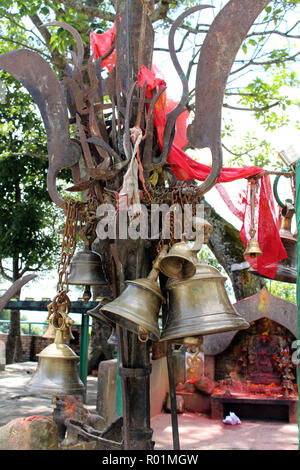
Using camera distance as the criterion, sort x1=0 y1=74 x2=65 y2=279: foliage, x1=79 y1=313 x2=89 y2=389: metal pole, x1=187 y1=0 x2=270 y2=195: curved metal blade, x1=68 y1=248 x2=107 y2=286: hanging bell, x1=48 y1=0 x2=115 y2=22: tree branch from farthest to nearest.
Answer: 1. x1=0 y1=74 x2=65 y2=279: foliage
2. x1=79 y1=313 x2=89 y2=389: metal pole
3. x1=48 y1=0 x2=115 y2=22: tree branch
4. x1=68 y1=248 x2=107 y2=286: hanging bell
5. x1=187 y1=0 x2=270 y2=195: curved metal blade

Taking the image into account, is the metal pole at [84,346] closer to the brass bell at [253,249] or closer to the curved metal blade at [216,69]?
the brass bell at [253,249]

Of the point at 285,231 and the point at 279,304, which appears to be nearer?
the point at 285,231

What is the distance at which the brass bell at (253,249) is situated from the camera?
3.97 meters

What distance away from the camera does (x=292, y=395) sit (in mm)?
9109

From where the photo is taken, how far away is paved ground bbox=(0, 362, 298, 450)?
7.00 m

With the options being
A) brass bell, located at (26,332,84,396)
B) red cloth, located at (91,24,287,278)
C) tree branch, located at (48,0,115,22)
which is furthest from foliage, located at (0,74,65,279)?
brass bell, located at (26,332,84,396)

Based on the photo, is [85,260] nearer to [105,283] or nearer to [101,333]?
[105,283]

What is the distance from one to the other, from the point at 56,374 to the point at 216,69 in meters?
2.23

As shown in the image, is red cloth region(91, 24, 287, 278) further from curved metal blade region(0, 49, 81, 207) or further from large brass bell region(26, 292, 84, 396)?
large brass bell region(26, 292, 84, 396)

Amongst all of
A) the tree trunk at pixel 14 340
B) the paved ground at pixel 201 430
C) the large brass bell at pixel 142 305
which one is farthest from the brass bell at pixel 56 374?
the tree trunk at pixel 14 340

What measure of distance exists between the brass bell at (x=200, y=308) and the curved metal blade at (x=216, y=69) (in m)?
0.58

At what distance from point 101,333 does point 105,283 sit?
10183 mm

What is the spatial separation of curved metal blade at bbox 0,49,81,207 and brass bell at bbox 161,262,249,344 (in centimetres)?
112
